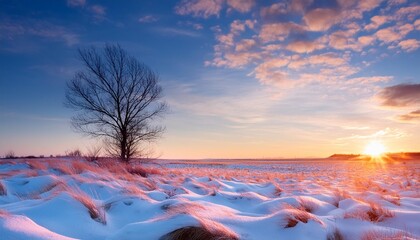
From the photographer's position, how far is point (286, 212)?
7.67ft

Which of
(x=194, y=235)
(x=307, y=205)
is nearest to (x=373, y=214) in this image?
(x=307, y=205)

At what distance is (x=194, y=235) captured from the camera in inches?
70.1

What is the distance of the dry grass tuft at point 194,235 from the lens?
1.77m

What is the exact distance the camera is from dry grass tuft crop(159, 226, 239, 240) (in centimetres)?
177

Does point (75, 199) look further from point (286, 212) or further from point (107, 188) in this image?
point (286, 212)

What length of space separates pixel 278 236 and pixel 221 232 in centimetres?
49

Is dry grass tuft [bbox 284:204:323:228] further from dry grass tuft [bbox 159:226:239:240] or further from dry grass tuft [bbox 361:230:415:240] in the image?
dry grass tuft [bbox 159:226:239:240]

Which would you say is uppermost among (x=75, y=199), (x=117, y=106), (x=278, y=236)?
(x=117, y=106)

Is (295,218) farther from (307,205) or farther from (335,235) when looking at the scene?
(307,205)

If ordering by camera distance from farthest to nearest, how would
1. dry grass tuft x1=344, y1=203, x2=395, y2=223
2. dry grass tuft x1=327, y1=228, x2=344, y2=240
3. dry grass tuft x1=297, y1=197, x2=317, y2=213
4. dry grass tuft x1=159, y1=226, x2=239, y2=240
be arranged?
dry grass tuft x1=297, y1=197, x2=317, y2=213, dry grass tuft x1=344, y1=203, x2=395, y2=223, dry grass tuft x1=327, y1=228, x2=344, y2=240, dry grass tuft x1=159, y1=226, x2=239, y2=240

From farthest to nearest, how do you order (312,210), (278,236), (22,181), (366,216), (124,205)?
(22,181), (312,210), (124,205), (366,216), (278,236)

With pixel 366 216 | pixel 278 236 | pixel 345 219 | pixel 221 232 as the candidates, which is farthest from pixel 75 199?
pixel 366 216

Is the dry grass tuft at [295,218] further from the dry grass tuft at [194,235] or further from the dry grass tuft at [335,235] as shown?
the dry grass tuft at [194,235]

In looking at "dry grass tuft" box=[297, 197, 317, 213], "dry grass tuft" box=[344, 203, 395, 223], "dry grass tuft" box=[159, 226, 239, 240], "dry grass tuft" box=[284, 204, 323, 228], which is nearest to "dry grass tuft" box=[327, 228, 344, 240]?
"dry grass tuft" box=[284, 204, 323, 228]
